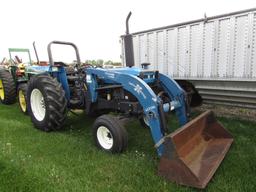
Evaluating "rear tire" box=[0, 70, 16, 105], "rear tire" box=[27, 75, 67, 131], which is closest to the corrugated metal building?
"rear tire" box=[27, 75, 67, 131]

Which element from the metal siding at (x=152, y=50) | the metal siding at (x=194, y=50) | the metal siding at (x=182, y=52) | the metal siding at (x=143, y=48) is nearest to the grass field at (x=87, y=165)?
the metal siding at (x=194, y=50)

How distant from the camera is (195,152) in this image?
3445 millimetres

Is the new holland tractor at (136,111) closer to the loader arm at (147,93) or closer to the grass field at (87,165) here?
the loader arm at (147,93)

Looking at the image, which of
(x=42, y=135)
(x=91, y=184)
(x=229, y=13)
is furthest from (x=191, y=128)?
(x=42, y=135)

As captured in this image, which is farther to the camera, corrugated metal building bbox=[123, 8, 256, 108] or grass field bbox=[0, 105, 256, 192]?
corrugated metal building bbox=[123, 8, 256, 108]

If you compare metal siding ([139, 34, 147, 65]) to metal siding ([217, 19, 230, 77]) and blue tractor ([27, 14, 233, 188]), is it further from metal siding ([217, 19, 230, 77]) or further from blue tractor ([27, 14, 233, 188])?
metal siding ([217, 19, 230, 77])

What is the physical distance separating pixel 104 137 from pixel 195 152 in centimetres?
142

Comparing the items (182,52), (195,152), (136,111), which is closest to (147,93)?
(136,111)

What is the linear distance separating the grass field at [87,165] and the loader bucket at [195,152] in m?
0.11

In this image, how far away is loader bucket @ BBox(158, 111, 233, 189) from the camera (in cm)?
283

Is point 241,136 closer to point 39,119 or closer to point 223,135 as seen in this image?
point 223,135

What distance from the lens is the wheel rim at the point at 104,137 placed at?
3.92m

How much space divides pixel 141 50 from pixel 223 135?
317cm

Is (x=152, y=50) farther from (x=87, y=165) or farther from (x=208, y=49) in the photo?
(x=87, y=165)
